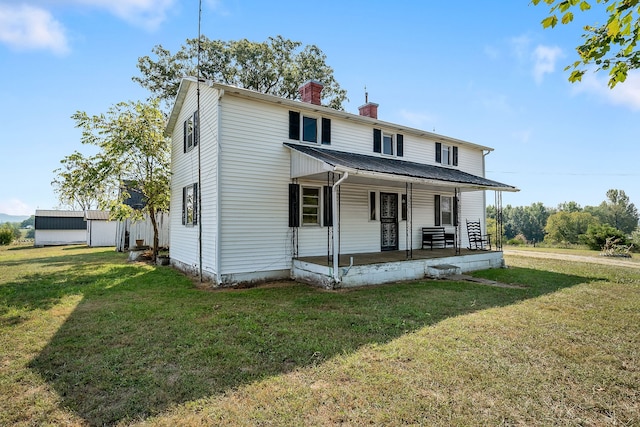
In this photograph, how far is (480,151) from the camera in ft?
51.3

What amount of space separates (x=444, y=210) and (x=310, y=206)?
6.88 m

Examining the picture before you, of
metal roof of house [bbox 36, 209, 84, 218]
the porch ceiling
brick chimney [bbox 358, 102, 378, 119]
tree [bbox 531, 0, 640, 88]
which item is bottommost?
metal roof of house [bbox 36, 209, 84, 218]

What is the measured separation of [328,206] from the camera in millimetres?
10188

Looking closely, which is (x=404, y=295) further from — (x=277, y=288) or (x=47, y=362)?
(x=47, y=362)

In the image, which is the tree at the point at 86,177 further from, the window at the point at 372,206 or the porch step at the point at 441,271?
the porch step at the point at 441,271

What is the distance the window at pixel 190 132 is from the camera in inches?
409

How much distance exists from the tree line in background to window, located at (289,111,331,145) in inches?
750

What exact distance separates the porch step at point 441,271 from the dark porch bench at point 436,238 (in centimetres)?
251

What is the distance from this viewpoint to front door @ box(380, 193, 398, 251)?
469 inches

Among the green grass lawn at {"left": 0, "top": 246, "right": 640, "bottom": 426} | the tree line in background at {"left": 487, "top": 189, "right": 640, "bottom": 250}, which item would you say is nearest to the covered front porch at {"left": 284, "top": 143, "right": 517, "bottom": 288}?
the green grass lawn at {"left": 0, "top": 246, "right": 640, "bottom": 426}

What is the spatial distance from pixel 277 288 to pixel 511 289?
6027 millimetres

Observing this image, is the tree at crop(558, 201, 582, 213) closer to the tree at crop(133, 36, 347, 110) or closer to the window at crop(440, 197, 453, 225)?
the window at crop(440, 197, 453, 225)

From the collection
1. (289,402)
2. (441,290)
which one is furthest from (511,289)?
(289,402)

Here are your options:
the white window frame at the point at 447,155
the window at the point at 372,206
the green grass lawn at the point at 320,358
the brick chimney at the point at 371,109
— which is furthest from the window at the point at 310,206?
the white window frame at the point at 447,155
